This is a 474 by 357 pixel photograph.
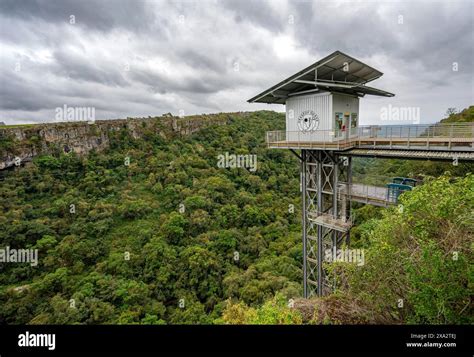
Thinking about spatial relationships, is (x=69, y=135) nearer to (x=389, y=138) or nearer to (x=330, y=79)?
(x=330, y=79)

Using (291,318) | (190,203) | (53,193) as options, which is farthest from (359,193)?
(53,193)

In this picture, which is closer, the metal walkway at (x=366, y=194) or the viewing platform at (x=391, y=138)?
the viewing platform at (x=391, y=138)

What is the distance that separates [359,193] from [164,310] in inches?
671

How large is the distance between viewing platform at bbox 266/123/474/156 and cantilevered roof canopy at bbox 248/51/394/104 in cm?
187

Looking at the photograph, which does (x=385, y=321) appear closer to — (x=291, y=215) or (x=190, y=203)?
(x=190, y=203)

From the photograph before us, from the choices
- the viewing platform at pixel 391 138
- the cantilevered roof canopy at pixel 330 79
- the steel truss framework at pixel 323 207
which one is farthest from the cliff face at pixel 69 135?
the steel truss framework at pixel 323 207

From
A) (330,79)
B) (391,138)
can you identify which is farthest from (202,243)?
(391,138)

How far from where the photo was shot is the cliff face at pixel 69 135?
27203 mm

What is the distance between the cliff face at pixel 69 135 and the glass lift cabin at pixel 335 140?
32.2 meters

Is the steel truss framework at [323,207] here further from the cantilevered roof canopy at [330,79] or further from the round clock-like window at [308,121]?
the cantilevered roof canopy at [330,79]

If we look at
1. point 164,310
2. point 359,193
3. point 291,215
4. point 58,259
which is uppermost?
point 359,193

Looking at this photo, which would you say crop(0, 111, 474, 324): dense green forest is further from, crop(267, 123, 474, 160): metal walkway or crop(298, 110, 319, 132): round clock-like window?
crop(298, 110, 319, 132): round clock-like window

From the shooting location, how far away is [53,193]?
26.4 meters
